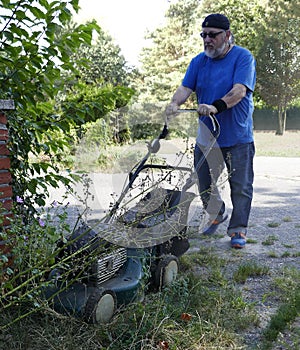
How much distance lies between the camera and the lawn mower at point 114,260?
2.48 metres

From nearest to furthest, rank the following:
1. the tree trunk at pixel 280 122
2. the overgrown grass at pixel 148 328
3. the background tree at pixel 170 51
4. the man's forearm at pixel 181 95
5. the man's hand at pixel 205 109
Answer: the overgrown grass at pixel 148 328
the man's hand at pixel 205 109
the man's forearm at pixel 181 95
the tree trunk at pixel 280 122
the background tree at pixel 170 51

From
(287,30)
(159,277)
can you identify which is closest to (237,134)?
(159,277)

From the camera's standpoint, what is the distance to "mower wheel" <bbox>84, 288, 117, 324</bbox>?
2453 millimetres

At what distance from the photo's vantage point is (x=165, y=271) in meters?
3.09

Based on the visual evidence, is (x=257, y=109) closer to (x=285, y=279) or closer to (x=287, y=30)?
(x=287, y=30)

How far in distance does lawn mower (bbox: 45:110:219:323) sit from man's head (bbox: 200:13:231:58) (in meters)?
1.49

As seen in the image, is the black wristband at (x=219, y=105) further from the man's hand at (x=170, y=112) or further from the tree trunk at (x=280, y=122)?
the tree trunk at (x=280, y=122)

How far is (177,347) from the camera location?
7.79 ft

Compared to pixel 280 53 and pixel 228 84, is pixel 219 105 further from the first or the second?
pixel 280 53

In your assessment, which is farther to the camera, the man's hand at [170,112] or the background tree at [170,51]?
the background tree at [170,51]

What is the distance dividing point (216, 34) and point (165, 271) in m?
2.07

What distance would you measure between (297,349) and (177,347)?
58 cm

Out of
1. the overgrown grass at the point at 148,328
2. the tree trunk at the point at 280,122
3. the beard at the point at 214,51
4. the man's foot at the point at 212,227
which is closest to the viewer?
the overgrown grass at the point at 148,328

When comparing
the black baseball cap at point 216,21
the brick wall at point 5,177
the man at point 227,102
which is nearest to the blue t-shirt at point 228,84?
the man at point 227,102
